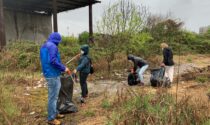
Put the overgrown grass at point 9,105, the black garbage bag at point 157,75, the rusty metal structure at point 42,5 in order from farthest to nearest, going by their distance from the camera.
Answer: the rusty metal structure at point 42,5
the black garbage bag at point 157,75
the overgrown grass at point 9,105

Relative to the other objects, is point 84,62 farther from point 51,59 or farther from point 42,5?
point 42,5

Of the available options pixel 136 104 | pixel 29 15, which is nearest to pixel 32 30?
pixel 29 15

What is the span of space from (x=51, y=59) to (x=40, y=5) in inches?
555

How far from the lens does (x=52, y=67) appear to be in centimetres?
629

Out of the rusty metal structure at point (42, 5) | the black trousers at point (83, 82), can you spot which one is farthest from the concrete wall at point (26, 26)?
the black trousers at point (83, 82)

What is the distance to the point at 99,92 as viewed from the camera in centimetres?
963

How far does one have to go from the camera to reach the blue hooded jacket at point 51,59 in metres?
6.16

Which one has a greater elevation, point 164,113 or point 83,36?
point 83,36

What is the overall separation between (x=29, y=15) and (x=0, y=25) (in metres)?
7.70

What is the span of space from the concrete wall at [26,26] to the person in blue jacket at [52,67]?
13.0 metres

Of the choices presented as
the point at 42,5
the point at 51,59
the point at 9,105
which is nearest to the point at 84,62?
the point at 51,59

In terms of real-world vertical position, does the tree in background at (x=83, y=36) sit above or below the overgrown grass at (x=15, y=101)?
above

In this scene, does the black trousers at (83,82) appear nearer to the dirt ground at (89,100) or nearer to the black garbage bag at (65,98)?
the dirt ground at (89,100)

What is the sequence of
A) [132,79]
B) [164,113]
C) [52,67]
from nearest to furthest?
[164,113] < [52,67] < [132,79]
